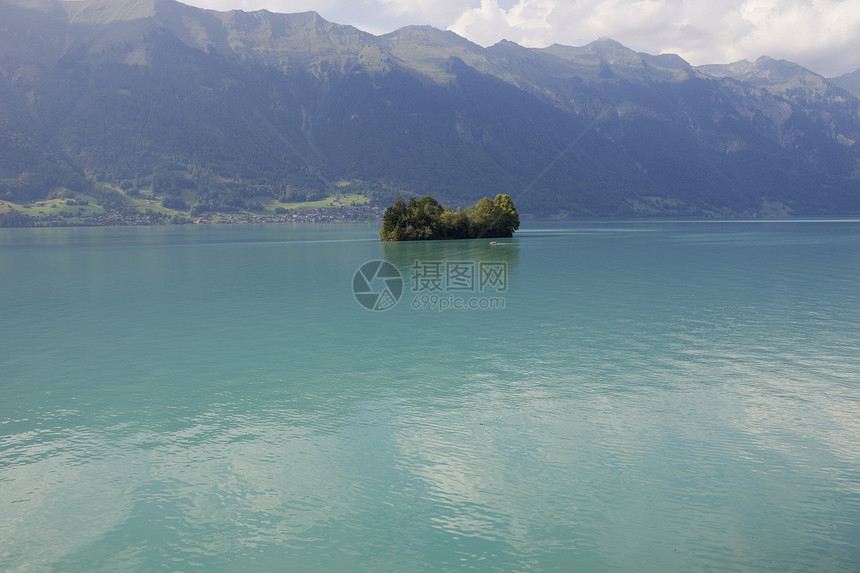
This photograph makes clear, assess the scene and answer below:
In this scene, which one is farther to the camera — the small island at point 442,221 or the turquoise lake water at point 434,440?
the small island at point 442,221

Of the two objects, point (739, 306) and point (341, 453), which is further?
point (739, 306)

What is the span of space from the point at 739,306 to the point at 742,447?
3275cm

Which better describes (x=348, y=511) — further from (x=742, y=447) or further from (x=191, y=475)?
(x=742, y=447)

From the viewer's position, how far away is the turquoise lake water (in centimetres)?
1433

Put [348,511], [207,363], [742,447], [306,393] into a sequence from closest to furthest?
[348,511] < [742,447] < [306,393] < [207,363]

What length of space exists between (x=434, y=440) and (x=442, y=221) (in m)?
135

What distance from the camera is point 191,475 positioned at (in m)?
18.1

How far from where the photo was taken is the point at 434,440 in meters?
20.8

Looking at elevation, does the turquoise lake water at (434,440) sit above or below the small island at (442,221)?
below

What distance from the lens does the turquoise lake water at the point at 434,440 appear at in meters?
14.3

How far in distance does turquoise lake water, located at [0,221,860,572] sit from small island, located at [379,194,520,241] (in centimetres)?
10355

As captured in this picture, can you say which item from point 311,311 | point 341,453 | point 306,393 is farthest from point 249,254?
point 341,453

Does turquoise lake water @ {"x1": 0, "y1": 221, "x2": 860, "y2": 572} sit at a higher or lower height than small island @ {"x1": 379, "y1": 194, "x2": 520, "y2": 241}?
lower

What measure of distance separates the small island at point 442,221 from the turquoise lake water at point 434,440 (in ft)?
340
